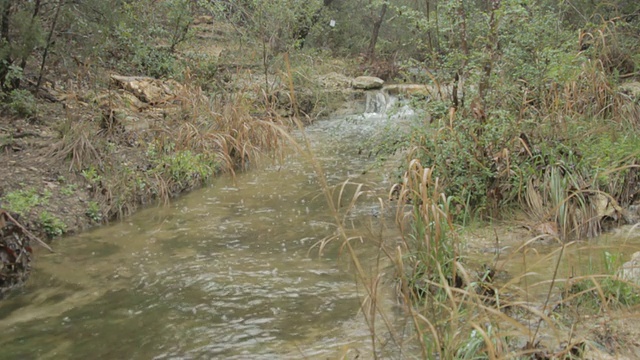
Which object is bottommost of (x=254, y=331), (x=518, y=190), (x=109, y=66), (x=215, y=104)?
(x=254, y=331)

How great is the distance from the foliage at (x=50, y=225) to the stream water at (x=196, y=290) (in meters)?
0.17

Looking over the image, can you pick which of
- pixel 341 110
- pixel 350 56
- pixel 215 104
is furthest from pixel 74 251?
pixel 350 56

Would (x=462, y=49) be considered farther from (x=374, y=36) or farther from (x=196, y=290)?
(x=374, y=36)

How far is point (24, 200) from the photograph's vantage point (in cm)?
552

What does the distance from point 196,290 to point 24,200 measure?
229 cm

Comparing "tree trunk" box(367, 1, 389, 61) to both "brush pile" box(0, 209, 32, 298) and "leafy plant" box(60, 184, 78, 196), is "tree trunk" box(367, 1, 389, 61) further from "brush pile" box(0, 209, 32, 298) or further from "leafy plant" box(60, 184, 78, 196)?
"brush pile" box(0, 209, 32, 298)

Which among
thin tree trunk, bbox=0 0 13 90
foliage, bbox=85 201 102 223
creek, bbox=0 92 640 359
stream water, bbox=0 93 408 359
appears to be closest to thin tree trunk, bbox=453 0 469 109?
creek, bbox=0 92 640 359

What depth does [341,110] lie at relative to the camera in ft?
43.7

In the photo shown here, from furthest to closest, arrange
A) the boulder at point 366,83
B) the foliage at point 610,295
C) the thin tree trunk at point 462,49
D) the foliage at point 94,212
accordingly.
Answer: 1. the boulder at point 366,83
2. the foliage at point 94,212
3. the thin tree trunk at point 462,49
4. the foliage at point 610,295

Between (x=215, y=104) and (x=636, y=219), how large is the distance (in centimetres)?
559

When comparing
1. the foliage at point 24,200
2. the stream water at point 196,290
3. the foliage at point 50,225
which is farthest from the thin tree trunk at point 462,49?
the foliage at point 24,200

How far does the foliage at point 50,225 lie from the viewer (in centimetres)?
545

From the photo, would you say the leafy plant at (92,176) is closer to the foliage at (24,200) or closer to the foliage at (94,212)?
the foliage at (94,212)

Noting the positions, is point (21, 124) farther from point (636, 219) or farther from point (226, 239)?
point (636, 219)
